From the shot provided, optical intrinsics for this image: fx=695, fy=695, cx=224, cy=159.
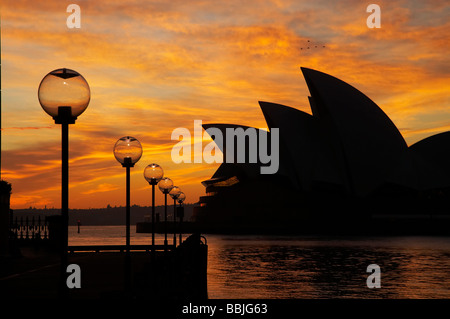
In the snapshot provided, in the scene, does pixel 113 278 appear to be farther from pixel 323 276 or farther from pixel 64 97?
pixel 323 276

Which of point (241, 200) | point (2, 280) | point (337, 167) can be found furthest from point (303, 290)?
point (241, 200)

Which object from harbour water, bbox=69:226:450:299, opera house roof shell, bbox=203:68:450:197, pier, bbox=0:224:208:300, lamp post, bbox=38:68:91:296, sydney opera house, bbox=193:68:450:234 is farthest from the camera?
sydney opera house, bbox=193:68:450:234

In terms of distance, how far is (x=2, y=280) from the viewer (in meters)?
14.8

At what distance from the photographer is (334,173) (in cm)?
7894

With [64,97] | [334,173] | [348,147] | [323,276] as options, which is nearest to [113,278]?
[64,97]

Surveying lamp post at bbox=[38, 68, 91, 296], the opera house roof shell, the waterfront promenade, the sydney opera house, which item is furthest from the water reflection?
the sydney opera house

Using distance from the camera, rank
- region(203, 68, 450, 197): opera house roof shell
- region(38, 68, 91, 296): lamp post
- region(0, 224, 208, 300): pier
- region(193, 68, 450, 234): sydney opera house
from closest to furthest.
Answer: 1. region(38, 68, 91, 296): lamp post
2. region(0, 224, 208, 300): pier
3. region(203, 68, 450, 197): opera house roof shell
4. region(193, 68, 450, 234): sydney opera house

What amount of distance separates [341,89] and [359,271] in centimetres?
4842

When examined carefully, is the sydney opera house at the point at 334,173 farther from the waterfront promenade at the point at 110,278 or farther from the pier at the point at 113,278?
the waterfront promenade at the point at 110,278

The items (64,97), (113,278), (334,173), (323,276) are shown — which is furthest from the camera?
(334,173)

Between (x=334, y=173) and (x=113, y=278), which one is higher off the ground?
(x=334, y=173)

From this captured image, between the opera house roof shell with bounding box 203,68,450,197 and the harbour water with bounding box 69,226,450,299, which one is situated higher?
the opera house roof shell with bounding box 203,68,450,197

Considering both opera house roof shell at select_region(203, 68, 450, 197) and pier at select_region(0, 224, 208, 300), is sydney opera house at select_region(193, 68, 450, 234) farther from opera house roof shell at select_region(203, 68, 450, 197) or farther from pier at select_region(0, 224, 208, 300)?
pier at select_region(0, 224, 208, 300)

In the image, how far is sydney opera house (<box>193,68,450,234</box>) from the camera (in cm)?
7381
